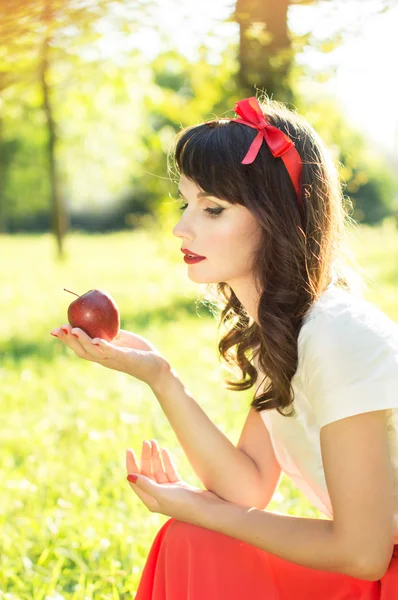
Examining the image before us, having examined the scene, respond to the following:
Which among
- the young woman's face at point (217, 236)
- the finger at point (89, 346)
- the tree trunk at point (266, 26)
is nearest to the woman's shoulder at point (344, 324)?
the young woman's face at point (217, 236)

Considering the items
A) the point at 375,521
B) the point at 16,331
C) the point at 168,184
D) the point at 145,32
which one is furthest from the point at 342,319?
the point at 168,184

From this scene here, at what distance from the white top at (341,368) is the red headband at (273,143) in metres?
0.30

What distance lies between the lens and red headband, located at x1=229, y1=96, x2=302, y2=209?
75.5 inches

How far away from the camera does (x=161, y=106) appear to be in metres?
9.08

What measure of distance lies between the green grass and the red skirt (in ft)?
2.58

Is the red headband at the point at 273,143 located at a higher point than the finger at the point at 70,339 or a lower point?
higher

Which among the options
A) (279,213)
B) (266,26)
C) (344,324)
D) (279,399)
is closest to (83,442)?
(266,26)

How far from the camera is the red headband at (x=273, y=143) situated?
1918 millimetres

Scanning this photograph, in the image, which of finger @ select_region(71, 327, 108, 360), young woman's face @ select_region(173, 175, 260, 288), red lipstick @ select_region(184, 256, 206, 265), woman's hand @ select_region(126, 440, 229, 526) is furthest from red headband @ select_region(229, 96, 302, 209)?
woman's hand @ select_region(126, 440, 229, 526)

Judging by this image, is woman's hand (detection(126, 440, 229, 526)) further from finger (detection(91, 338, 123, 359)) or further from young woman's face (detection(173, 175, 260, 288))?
young woman's face (detection(173, 175, 260, 288))

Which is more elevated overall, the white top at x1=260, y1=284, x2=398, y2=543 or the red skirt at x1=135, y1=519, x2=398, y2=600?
the white top at x1=260, y1=284, x2=398, y2=543

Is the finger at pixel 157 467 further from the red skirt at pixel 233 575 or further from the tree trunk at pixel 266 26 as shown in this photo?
the tree trunk at pixel 266 26

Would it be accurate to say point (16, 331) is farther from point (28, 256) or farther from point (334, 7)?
point (28, 256)

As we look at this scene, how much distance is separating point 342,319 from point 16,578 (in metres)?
1.65
